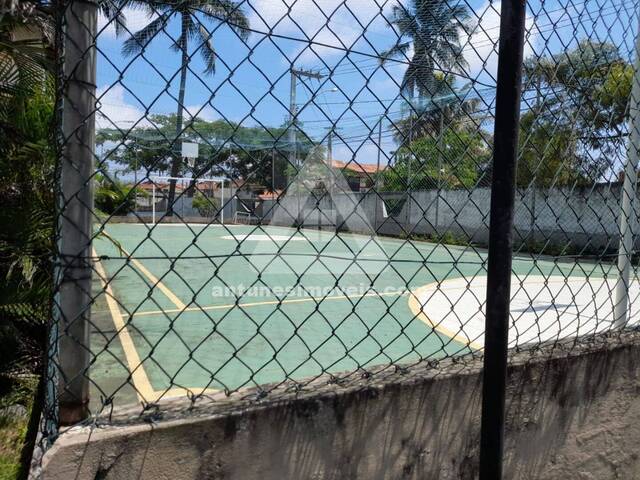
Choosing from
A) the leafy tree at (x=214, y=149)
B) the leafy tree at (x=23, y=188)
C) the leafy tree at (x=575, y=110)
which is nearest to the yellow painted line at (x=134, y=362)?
the leafy tree at (x=23, y=188)

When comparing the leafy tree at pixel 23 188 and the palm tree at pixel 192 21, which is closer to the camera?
the palm tree at pixel 192 21

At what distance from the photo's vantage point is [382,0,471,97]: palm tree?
1302 mm

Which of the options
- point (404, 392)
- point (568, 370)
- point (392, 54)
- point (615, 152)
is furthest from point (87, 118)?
point (615, 152)

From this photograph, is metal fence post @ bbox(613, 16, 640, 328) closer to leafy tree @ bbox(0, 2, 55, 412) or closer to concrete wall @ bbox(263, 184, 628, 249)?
concrete wall @ bbox(263, 184, 628, 249)

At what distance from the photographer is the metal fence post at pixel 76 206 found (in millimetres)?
964

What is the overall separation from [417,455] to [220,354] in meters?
2.67

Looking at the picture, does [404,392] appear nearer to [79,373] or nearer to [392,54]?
[79,373]

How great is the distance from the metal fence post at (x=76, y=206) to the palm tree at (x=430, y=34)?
0.71 meters

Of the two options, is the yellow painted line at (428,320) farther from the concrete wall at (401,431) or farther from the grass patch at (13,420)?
the grass patch at (13,420)

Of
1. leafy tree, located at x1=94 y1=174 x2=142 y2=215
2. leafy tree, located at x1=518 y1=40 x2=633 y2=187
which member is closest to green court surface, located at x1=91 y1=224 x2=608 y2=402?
leafy tree, located at x1=94 y1=174 x2=142 y2=215

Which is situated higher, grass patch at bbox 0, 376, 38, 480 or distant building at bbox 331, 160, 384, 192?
distant building at bbox 331, 160, 384, 192

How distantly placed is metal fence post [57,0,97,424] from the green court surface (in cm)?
14

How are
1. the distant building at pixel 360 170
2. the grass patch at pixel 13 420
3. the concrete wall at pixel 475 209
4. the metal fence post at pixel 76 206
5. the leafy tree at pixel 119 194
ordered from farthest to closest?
the grass patch at pixel 13 420 → the concrete wall at pixel 475 209 → the distant building at pixel 360 170 → the leafy tree at pixel 119 194 → the metal fence post at pixel 76 206

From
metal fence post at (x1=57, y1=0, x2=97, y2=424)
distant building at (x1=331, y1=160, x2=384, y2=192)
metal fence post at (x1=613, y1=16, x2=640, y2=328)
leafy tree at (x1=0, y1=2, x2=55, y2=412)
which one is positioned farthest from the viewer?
leafy tree at (x1=0, y1=2, x2=55, y2=412)
